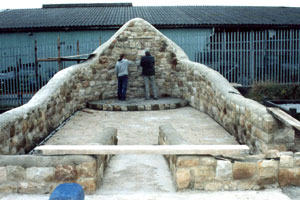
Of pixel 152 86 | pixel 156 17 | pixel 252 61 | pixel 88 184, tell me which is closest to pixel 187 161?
pixel 88 184

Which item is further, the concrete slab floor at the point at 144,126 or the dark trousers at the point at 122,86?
the dark trousers at the point at 122,86

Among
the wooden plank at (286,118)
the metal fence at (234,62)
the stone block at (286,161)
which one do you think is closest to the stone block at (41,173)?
the stone block at (286,161)

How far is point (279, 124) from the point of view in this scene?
15.1ft

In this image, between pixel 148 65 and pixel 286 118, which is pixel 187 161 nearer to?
pixel 286 118

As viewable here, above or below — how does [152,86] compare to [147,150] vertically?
above

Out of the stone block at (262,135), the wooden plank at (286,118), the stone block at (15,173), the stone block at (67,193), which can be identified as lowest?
the stone block at (15,173)

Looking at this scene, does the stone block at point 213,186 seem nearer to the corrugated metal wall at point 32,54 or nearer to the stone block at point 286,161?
the stone block at point 286,161

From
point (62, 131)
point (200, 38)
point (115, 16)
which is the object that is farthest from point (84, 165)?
point (115, 16)

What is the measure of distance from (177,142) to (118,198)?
1082 mm

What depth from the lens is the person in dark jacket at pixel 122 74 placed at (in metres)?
9.87

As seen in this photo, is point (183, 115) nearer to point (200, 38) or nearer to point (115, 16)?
point (200, 38)

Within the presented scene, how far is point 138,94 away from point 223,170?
738cm

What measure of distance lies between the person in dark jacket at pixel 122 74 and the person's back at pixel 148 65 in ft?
1.29

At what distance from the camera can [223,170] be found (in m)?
3.60
